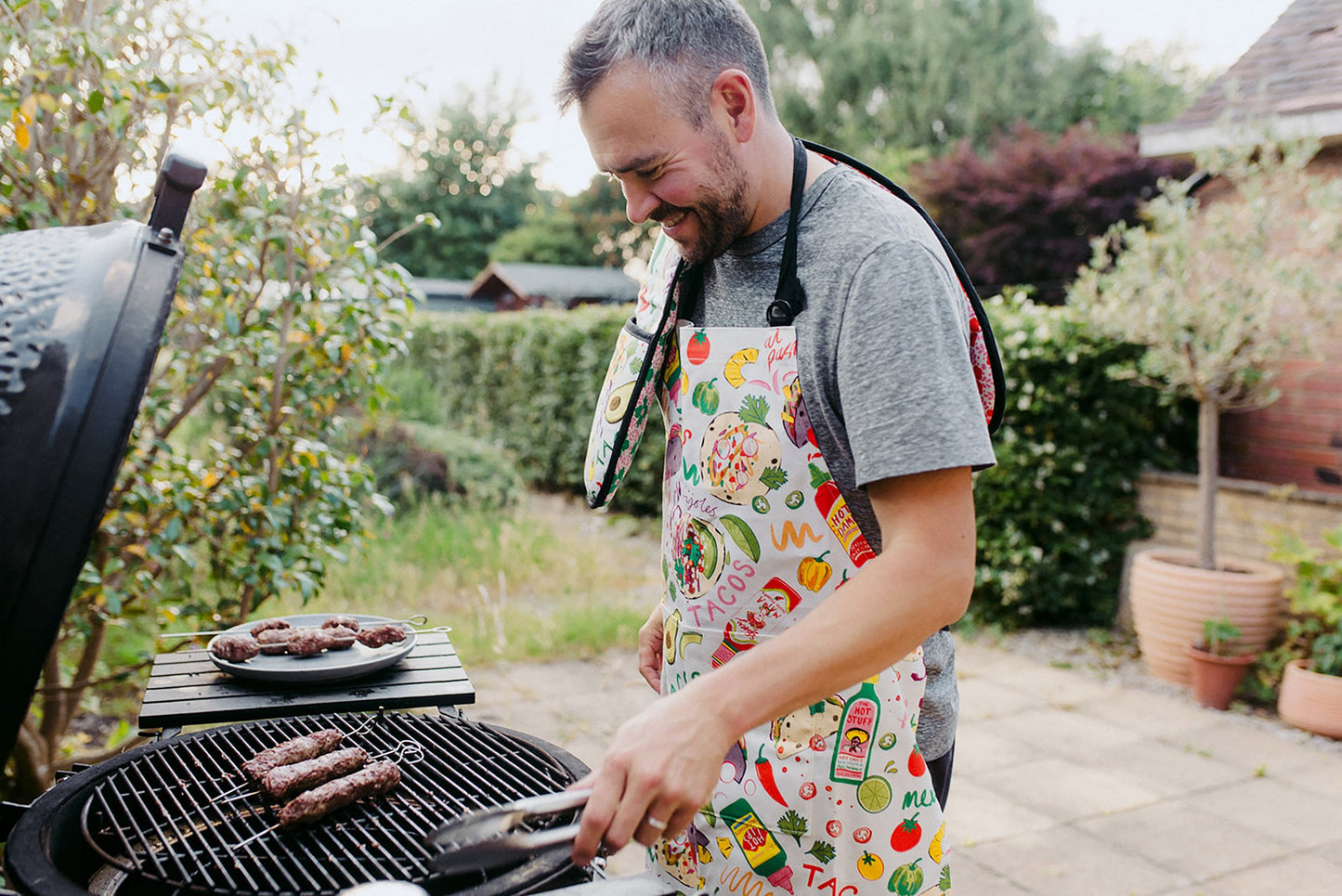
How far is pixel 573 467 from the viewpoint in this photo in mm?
10477

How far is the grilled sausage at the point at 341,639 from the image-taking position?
6.54ft

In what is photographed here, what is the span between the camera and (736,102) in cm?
136

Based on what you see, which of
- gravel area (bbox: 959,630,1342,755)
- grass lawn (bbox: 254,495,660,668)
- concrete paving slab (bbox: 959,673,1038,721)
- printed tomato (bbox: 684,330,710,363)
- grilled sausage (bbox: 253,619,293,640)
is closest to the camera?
printed tomato (bbox: 684,330,710,363)

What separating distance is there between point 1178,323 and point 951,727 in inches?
166

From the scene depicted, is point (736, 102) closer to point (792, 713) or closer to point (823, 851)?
point (792, 713)

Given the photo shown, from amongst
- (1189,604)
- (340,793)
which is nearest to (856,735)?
(340,793)

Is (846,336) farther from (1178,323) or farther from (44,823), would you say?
(1178,323)

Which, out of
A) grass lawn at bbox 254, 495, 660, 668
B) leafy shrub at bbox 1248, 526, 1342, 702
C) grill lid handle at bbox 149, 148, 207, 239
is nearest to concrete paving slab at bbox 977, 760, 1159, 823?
leafy shrub at bbox 1248, 526, 1342, 702

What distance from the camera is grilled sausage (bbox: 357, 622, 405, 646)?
202 cm

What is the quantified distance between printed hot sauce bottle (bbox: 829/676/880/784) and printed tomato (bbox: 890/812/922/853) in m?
0.10

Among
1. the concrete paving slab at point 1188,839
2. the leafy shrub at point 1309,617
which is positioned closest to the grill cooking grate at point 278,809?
the concrete paving slab at point 1188,839

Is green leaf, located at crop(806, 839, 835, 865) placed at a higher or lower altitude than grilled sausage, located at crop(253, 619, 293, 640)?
lower

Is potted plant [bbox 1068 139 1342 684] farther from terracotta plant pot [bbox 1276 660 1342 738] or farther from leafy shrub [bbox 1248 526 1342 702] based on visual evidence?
terracotta plant pot [bbox 1276 660 1342 738]

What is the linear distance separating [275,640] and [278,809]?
60 centimetres
